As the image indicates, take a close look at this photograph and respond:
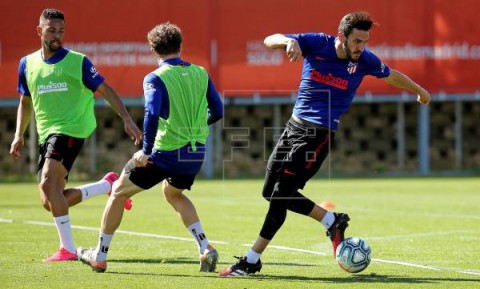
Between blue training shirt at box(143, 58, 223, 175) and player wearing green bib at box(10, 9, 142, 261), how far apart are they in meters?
1.34

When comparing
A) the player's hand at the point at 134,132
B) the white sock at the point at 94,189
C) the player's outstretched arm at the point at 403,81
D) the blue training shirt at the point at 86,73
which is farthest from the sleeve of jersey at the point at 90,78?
the player's outstretched arm at the point at 403,81

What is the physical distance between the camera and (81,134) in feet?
33.6

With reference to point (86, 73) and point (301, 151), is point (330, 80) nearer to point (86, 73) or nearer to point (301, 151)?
point (301, 151)

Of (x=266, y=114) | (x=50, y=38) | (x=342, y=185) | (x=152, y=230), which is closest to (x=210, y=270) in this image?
(x=50, y=38)

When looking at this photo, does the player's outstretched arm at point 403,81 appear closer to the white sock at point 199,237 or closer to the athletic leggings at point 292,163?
the athletic leggings at point 292,163

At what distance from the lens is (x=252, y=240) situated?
11.9 metres

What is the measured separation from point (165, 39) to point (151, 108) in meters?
0.73

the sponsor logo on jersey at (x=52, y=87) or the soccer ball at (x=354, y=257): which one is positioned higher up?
the sponsor logo on jersey at (x=52, y=87)

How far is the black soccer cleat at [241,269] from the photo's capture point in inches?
345

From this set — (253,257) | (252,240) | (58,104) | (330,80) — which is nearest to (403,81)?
(330,80)

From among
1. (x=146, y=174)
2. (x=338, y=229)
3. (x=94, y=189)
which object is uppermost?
(x=146, y=174)

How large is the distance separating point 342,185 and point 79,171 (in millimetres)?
7594

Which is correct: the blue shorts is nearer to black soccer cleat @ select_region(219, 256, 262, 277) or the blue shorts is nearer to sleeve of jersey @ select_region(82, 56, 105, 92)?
black soccer cleat @ select_region(219, 256, 262, 277)

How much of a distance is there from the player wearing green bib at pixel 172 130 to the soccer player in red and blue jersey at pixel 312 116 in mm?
618
